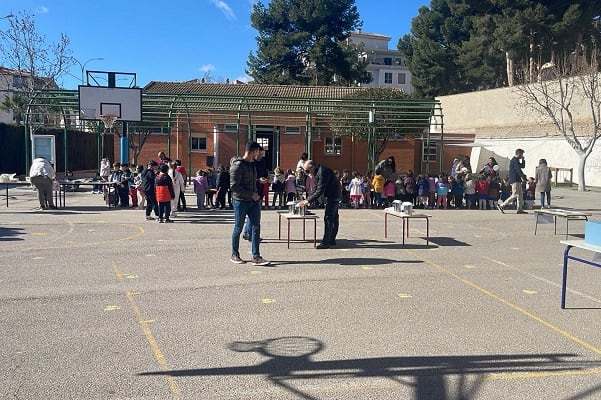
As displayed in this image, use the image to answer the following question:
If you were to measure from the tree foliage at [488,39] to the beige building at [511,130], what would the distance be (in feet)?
10.2

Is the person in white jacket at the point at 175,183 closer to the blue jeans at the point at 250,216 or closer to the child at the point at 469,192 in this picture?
the blue jeans at the point at 250,216

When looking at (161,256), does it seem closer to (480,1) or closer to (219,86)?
(219,86)

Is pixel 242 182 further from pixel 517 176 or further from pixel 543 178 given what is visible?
pixel 543 178

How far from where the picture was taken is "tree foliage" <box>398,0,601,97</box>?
1676 inches

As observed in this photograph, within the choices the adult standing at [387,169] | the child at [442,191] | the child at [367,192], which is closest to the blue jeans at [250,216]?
the child at [367,192]

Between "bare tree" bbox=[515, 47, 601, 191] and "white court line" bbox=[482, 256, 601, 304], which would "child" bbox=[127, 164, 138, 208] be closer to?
"white court line" bbox=[482, 256, 601, 304]

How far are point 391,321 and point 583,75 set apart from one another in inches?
1159

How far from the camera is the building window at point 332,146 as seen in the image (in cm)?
3838

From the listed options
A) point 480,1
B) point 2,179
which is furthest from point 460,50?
point 2,179

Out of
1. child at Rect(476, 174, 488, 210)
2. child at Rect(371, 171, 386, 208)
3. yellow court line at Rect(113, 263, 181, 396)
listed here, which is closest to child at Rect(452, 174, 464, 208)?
child at Rect(476, 174, 488, 210)

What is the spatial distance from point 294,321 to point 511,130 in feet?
128

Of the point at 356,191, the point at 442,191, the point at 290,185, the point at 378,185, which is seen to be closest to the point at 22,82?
the point at 290,185

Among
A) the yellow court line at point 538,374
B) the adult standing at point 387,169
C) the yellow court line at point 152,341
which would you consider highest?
the adult standing at point 387,169

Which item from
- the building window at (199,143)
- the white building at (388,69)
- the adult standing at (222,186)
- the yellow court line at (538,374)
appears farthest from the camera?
the white building at (388,69)
